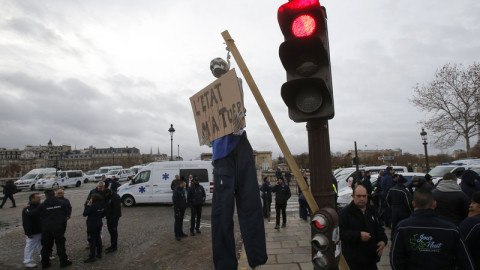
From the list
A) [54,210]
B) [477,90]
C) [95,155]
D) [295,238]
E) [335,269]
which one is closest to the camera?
[335,269]

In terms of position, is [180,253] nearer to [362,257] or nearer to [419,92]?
[362,257]

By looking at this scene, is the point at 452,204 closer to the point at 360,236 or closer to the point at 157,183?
the point at 360,236

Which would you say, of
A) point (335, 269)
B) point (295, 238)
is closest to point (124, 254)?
point (295, 238)

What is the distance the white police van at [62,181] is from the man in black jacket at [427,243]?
31038 millimetres

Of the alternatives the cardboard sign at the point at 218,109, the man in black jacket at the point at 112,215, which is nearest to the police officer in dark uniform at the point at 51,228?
the man in black jacket at the point at 112,215

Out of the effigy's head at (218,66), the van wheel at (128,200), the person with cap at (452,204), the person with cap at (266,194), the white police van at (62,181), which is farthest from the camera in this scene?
the white police van at (62,181)

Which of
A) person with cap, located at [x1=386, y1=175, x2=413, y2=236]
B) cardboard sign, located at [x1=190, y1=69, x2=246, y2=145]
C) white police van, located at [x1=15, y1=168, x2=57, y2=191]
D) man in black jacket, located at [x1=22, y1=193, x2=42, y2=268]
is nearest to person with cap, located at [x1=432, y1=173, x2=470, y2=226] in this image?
person with cap, located at [x1=386, y1=175, x2=413, y2=236]

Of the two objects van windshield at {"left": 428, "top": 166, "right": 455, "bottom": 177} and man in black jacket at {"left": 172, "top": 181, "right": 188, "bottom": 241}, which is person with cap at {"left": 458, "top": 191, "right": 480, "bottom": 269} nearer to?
man in black jacket at {"left": 172, "top": 181, "right": 188, "bottom": 241}

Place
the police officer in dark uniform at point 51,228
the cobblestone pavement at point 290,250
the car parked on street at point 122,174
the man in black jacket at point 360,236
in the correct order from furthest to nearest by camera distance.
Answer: the car parked on street at point 122,174 → the police officer in dark uniform at point 51,228 → the cobblestone pavement at point 290,250 → the man in black jacket at point 360,236

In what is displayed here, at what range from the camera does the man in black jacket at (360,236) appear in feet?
10.8

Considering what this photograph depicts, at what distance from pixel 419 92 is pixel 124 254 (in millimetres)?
28584

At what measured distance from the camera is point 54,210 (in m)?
6.29

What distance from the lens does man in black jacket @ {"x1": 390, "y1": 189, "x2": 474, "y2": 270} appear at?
2.58m

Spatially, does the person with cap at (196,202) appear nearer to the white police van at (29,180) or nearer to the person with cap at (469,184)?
the person with cap at (469,184)
